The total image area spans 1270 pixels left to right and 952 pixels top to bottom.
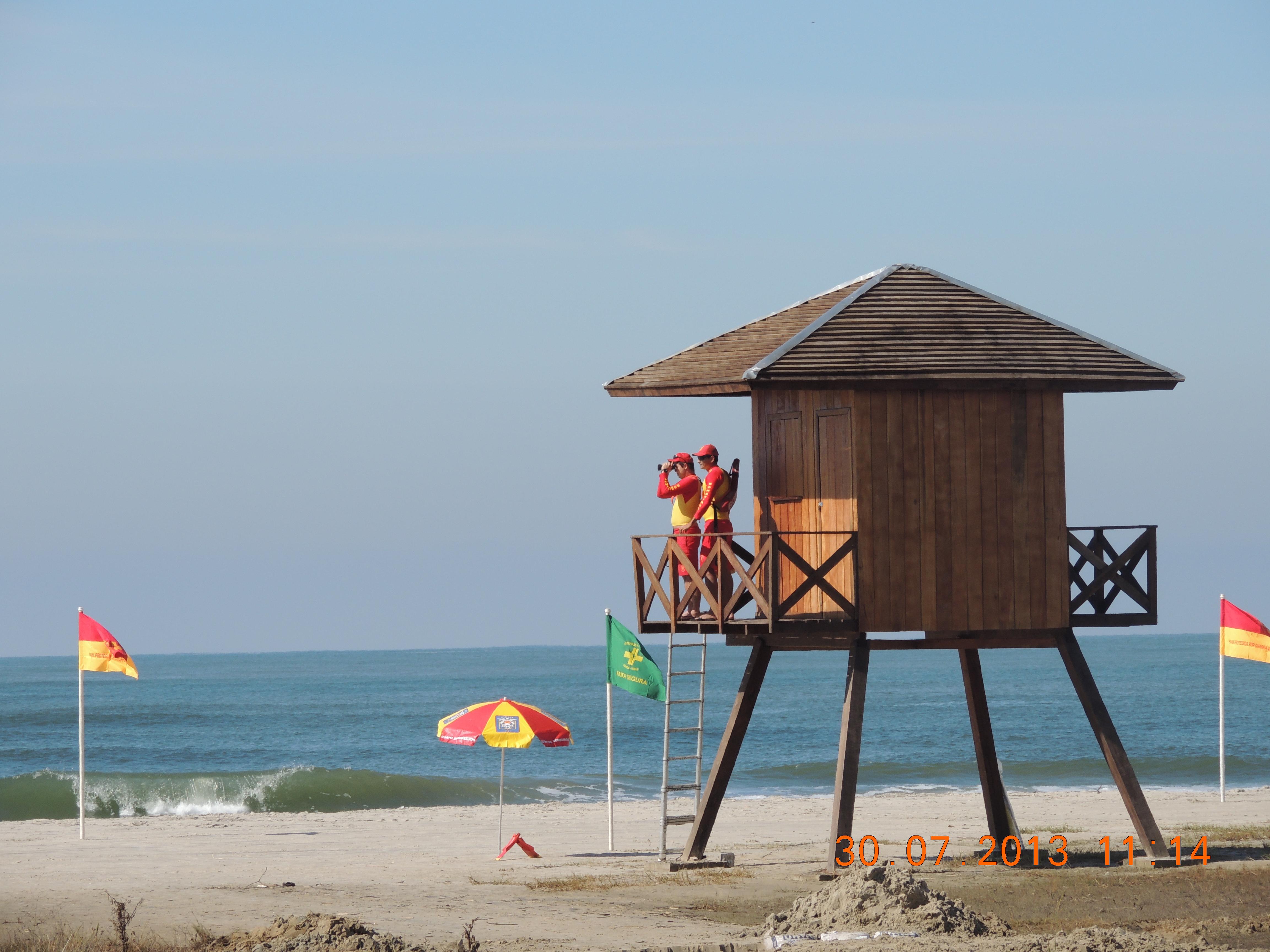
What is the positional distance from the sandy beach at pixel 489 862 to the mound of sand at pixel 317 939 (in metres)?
1.02

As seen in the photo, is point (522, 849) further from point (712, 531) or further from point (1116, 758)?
point (1116, 758)

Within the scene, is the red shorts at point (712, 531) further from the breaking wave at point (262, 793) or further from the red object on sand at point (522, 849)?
the breaking wave at point (262, 793)

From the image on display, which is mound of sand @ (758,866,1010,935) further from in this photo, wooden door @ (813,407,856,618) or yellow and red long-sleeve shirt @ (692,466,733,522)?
yellow and red long-sleeve shirt @ (692,466,733,522)

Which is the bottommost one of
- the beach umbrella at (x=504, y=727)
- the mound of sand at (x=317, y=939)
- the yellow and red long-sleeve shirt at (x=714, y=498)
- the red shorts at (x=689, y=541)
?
the mound of sand at (x=317, y=939)

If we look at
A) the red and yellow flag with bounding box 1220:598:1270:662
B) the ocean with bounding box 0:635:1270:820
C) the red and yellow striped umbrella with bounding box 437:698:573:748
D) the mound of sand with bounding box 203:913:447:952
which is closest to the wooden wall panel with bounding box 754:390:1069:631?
the red and yellow striped umbrella with bounding box 437:698:573:748

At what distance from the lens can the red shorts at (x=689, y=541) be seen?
673 inches

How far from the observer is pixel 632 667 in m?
19.9

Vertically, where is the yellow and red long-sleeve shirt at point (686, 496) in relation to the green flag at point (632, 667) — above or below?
above

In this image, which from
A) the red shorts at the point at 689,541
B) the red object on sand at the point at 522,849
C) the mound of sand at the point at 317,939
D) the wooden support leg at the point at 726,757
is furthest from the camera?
the red object on sand at the point at 522,849

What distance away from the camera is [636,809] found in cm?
3153

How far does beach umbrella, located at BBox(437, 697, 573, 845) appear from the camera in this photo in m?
20.0

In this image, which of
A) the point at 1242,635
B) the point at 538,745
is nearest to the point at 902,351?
the point at 1242,635

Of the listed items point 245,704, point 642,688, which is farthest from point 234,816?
point 245,704

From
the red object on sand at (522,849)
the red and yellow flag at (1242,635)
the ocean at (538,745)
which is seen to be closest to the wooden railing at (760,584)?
the red object on sand at (522,849)
